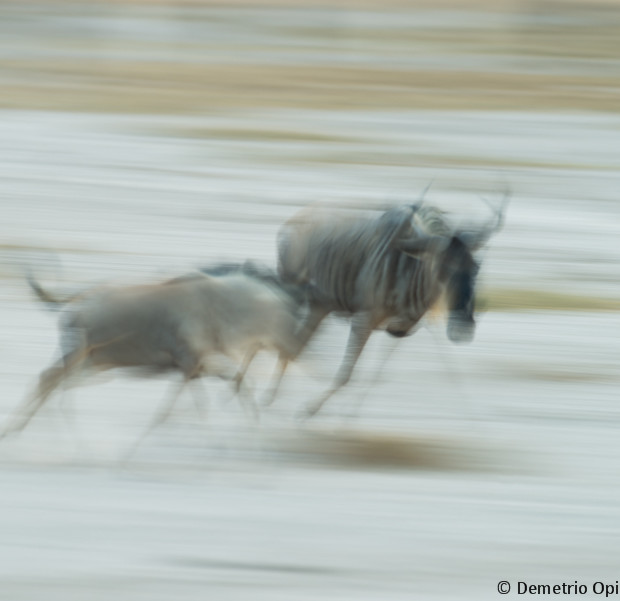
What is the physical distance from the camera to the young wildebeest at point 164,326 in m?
4.00

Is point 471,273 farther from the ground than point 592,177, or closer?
farther from the ground

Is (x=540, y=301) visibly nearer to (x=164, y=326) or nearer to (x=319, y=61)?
(x=164, y=326)

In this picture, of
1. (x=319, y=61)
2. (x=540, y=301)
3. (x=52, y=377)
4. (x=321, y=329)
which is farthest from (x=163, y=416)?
(x=319, y=61)

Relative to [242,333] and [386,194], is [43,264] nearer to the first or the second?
[386,194]

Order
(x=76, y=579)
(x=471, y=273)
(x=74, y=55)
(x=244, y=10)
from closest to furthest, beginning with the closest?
1. (x=76, y=579)
2. (x=471, y=273)
3. (x=74, y=55)
4. (x=244, y=10)

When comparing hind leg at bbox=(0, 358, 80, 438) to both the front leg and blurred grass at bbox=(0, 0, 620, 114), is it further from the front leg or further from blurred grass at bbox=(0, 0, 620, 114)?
blurred grass at bbox=(0, 0, 620, 114)

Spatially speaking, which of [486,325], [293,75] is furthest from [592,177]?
[293,75]

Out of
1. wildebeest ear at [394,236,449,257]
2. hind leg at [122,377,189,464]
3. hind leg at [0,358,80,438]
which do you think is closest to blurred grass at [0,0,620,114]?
hind leg at [122,377,189,464]

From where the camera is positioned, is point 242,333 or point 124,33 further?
point 124,33

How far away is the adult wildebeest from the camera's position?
441 centimetres

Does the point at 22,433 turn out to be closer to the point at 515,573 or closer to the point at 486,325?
the point at 515,573

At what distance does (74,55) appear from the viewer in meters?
15.6

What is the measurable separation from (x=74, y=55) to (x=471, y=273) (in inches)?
467

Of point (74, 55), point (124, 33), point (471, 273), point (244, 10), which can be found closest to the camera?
point (471, 273)
